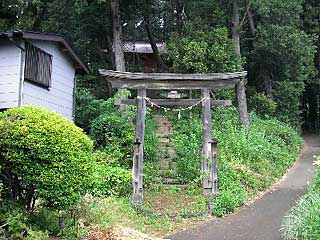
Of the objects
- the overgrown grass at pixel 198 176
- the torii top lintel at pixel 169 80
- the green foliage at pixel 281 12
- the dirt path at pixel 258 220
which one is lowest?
the dirt path at pixel 258 220

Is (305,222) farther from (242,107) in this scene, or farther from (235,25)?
(235,25)

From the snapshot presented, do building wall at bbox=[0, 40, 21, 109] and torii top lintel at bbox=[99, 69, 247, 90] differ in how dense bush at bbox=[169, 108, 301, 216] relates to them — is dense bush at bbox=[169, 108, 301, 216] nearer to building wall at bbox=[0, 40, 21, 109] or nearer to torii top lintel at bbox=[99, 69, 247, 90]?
torii top lintel at bbox=[99, 69, 247, 90]

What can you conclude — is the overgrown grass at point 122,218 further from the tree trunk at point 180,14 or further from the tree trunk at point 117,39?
the tree trunk at point 180,14

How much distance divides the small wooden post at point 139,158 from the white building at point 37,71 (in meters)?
4.07

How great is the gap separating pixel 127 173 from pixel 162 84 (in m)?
2.94

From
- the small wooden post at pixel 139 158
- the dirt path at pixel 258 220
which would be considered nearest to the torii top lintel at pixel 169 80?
the small wooden post at pixel 139 158

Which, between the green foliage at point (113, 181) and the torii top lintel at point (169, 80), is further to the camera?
the torii top lintel at point (169, 80)

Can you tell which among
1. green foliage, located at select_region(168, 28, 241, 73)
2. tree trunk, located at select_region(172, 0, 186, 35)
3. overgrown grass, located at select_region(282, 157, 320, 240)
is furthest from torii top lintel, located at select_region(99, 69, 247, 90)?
tree trunk, located at select_region(172, 0, 186, 35)

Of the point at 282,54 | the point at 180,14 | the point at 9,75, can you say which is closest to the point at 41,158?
the point at 9,75

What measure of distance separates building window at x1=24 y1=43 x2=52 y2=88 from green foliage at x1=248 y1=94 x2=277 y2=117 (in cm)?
1256

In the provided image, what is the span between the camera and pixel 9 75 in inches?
564

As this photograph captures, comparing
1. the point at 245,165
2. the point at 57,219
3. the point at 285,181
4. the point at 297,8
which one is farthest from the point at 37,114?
the point at 297,8

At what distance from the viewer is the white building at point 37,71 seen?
14219mm

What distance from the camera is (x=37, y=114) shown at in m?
7.74
